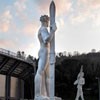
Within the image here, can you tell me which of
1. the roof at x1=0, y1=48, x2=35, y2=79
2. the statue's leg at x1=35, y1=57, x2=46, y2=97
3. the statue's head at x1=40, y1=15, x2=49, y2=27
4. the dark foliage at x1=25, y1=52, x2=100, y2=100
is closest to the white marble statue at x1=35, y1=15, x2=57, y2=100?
the statue's leg at x1=35, y1=57, x2=46, y2=97

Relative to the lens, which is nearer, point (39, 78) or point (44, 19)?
point (39, 78)

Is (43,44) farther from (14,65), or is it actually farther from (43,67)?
(14,65)

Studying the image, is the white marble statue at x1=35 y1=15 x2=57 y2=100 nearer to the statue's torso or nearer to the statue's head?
the statue's torso

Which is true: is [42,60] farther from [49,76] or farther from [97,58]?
[97,58]

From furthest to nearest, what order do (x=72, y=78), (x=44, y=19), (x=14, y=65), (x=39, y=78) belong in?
(x=72, y=78) < (x=14, y=65) < (x=44, y=19) < (x=39, y=78)

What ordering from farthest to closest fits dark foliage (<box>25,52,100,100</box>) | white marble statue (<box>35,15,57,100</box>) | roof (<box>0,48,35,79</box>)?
dark foliage (<box>25,52,100,100</box>) → roof (<box>0,48,35,79</box>) → white marble statue (<box>35,15,57,100</box>)

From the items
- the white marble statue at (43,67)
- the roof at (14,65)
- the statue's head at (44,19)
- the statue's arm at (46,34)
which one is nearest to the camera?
the statue's arm at (46,34)

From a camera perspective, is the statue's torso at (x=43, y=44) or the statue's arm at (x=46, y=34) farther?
the statue's torso at (x=43, y=44)

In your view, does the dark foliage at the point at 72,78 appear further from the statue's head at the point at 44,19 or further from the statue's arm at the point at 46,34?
the statue's arm at the point at 46,34

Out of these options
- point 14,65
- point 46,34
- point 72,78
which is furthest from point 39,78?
point 72,78

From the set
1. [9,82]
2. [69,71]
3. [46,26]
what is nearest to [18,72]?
[9,82]

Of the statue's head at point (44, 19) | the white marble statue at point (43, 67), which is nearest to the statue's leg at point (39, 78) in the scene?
the white marble statue at point (43, 67)

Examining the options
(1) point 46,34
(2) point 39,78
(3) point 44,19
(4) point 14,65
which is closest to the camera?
(1) point 46,34

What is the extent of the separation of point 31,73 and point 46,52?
51781 mm
